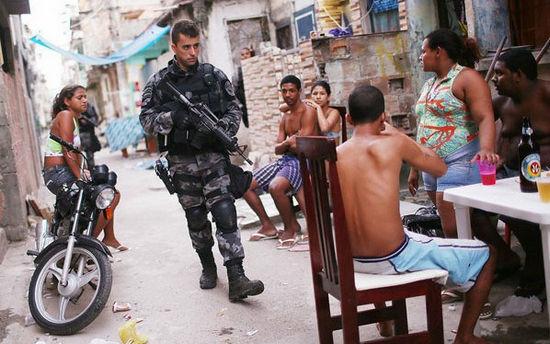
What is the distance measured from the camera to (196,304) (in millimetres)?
4734

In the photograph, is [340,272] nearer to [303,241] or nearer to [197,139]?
[197,139]

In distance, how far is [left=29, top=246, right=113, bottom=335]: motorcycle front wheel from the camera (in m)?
4.28

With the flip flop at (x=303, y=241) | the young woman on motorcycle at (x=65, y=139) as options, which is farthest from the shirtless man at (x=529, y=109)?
the young woman on motorcycle at (x=65, y=139)

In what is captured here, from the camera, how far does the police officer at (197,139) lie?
15.0 ft

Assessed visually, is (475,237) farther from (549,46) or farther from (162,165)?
(549,46)

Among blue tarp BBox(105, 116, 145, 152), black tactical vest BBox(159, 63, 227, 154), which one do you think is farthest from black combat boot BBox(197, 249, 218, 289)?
blue tarp BBox(105, 116, 145, 152)

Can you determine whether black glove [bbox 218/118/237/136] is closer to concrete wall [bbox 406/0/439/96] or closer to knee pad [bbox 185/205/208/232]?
knee pad [bbox 185/205/208/232]

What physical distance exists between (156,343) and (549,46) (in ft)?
13.3

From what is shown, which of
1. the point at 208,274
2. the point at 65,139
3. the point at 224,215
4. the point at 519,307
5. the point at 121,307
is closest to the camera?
the point at 519,307

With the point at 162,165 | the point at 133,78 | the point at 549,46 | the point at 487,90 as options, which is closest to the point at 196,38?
the point at 162,165

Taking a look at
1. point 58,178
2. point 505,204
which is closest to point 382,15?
point 58,178

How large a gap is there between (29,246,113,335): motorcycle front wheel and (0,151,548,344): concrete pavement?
4.0 inches

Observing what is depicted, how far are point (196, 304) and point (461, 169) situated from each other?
2.11 metres

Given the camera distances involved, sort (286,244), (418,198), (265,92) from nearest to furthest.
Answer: (286,244) → (418,198) → (265,92)
